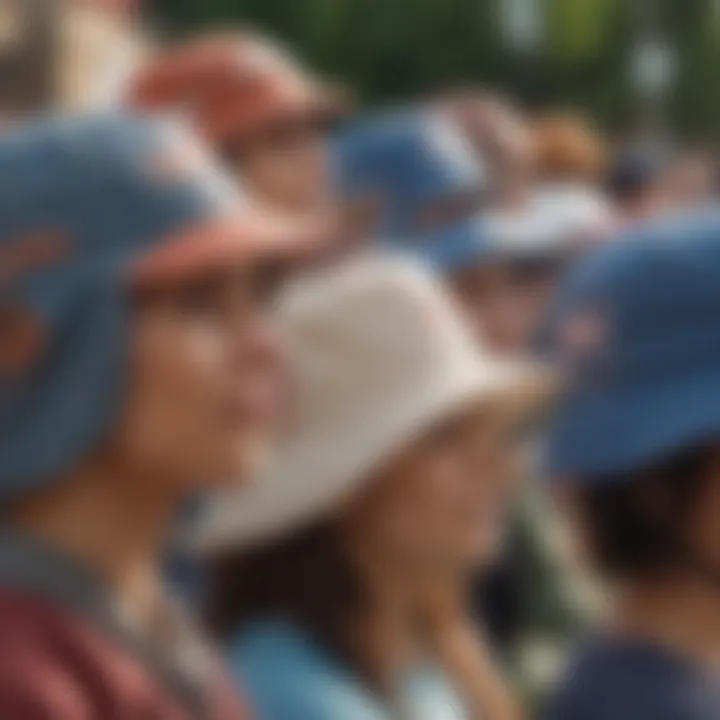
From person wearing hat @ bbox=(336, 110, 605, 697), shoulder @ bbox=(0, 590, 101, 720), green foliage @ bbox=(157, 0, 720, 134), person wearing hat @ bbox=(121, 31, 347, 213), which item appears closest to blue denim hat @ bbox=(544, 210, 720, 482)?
person wearing hat @ bbox=(336, 110, 605, 697)

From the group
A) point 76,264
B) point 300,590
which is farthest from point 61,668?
point 300,590

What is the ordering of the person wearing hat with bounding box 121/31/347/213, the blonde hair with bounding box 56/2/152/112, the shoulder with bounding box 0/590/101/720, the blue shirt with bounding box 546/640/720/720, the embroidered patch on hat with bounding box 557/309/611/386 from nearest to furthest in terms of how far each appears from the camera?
the shoulder with bounding box 0/590/101/720 < the blue shirt with bounding box 546/640/720/720 < the embroidered patch on hat with bounding box 557/309/611/386 < the person wearing hat with bounding box 121/31/347/213 < the blonde hair with bounding box 56/2/152/112

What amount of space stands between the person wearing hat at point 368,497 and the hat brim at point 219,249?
8.5 inches

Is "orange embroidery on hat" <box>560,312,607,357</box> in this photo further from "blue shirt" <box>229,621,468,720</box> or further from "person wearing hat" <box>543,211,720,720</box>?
"blue shirt" <box>229,621,468,720</box>

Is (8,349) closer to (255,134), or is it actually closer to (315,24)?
(255,134)

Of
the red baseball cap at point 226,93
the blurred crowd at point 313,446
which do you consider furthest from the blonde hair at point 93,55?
the blurred crowd at point 313,446

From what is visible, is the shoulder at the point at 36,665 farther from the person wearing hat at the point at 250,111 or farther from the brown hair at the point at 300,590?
the person wearing hat at the point at 250,111

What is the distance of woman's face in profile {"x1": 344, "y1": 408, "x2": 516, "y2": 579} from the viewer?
1480 mm

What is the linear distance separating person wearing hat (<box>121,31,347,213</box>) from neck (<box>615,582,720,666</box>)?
723mm

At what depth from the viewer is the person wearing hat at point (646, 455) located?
1345 millimetres

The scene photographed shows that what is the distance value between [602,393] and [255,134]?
76 centimetres

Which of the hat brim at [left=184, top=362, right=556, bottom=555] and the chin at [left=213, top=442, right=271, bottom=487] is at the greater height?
the hat brim at [left=184, top=362, right=556, bottom=555]

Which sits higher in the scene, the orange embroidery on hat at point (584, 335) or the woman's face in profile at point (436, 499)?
the orange embroidery on hat at point (584, 335)

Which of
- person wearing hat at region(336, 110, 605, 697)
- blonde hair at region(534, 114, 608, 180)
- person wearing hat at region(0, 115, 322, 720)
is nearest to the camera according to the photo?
person wearing hat at region(0, 115, 322, 720)
